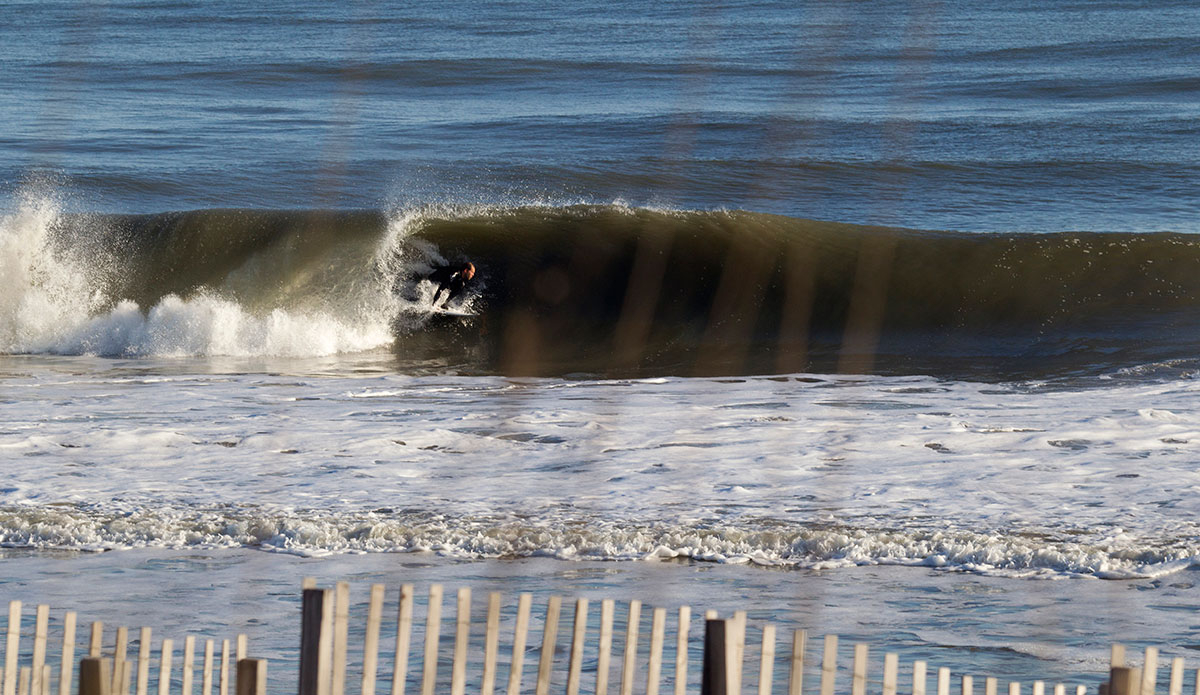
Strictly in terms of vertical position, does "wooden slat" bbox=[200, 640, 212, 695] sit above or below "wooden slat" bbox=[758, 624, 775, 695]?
below

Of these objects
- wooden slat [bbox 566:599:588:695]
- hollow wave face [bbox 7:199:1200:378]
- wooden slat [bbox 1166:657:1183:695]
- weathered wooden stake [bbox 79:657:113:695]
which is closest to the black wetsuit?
hollow wave face [bbox 7:199:1200:378]

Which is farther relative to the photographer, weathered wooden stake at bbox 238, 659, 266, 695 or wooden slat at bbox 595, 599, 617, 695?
wooden slat at bbox 595, 599, 617, 695

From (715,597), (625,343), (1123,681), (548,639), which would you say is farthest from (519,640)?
(625,343)

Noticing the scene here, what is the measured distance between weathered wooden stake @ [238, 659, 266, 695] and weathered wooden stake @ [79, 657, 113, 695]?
26 cm

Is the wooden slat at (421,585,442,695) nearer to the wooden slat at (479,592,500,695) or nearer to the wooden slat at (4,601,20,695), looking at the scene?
the wooden slat at (479,592,500,695)

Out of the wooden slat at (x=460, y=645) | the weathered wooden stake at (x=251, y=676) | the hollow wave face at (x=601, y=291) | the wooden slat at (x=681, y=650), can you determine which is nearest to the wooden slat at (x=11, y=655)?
the weathered wooden stake at (x=251, y=676)

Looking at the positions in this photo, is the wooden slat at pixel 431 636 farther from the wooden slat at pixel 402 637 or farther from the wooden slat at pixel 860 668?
the wooden slat at pixel 860 668

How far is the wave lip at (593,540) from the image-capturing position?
570cm

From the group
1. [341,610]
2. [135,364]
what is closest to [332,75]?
[135,364]

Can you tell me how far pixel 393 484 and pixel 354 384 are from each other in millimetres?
3713

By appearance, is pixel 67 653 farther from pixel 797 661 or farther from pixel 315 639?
pixel 797 661

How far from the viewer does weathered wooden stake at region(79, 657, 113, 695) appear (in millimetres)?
2678

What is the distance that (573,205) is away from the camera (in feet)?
A: 58.9

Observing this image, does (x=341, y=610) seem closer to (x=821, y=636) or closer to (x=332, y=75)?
(x=821, y=636)
